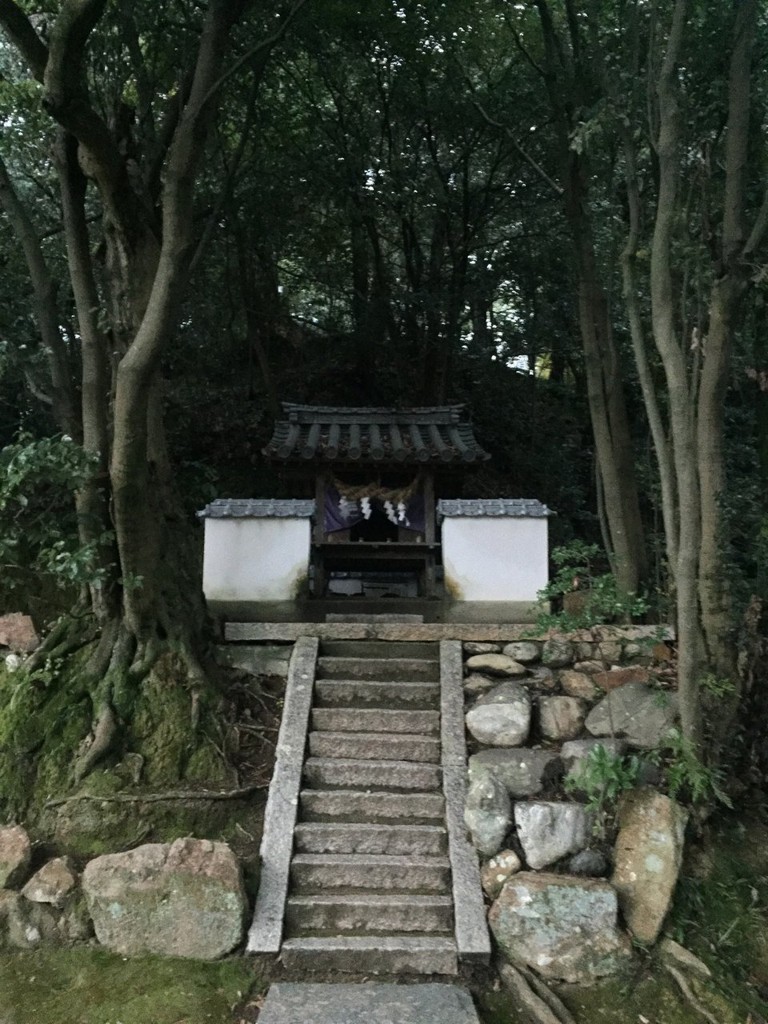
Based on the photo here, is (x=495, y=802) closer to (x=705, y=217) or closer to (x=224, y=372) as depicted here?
(x=705, y=217)

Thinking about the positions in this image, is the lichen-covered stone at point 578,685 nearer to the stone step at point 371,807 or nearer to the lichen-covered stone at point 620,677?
the lichen-covered stone at point 620,677

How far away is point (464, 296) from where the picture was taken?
15242 mm

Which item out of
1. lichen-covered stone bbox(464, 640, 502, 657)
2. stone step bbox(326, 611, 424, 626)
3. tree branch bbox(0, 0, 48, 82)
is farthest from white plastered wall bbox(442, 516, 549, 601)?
tree branch bbox(0, 0, 48, 82)

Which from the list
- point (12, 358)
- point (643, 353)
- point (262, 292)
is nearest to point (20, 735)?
point (12, 358)

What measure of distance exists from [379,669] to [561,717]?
175 centimetres

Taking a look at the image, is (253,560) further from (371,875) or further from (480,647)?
(371,875)

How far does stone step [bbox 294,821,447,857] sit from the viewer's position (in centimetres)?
583

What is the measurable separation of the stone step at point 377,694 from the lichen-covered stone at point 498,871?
1686mm

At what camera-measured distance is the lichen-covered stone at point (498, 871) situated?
5480mm

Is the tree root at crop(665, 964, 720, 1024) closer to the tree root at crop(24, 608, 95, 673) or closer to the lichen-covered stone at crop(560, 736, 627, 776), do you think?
the lichen-covered stone at crop(560, 736, 627, 776)

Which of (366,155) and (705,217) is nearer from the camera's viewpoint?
(705,217)

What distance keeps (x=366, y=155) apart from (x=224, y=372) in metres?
5.33

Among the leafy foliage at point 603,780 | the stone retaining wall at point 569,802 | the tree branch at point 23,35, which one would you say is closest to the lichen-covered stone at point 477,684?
the stone retaining wall at point 569,802

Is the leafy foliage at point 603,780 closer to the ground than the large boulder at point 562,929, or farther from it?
farther from it
